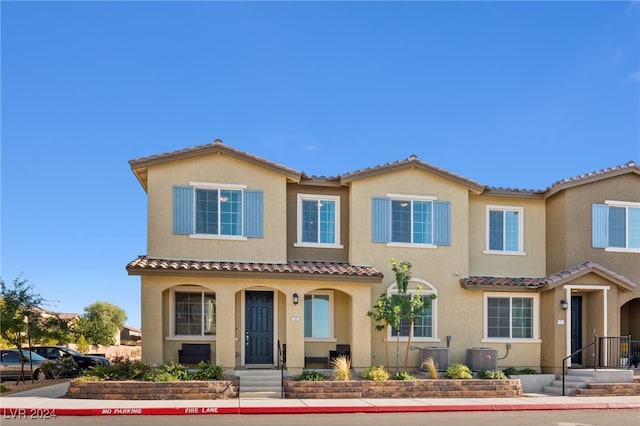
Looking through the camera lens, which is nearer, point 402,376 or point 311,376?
point 311,376

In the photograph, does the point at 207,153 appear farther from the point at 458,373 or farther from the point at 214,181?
the point at 458,373

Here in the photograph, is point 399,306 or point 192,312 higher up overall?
point 399,306

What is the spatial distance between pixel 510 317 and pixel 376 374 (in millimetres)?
6252

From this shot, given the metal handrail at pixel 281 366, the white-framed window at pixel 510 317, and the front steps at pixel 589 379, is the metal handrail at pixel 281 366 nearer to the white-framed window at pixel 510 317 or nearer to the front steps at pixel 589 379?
the white-framed window at pixel 510 317

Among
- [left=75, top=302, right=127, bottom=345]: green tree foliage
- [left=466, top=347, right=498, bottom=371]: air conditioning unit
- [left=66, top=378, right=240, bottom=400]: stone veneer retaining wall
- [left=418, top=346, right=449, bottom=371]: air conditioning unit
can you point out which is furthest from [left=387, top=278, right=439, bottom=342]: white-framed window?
[left=75, top=302, right=127, bottom=345]: green tree foliage

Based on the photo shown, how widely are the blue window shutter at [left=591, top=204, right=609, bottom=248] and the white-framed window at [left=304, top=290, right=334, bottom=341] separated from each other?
9.74 meters

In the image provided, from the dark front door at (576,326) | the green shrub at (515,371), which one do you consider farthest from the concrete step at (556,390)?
the dark front door at (576,326)

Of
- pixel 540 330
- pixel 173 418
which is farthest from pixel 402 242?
pixel 173 418

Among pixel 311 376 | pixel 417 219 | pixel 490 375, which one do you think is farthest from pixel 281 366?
pixel 417 219

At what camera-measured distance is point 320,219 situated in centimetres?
1866

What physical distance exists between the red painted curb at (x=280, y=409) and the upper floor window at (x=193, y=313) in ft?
15.5

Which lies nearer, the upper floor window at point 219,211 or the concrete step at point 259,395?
the concrete step at point 259,395

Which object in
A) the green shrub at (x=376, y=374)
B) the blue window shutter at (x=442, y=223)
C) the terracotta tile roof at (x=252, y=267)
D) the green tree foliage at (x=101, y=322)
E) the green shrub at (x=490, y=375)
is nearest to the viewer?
the green shrub at (x=376, y=374)

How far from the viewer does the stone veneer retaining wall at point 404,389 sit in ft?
48.6
